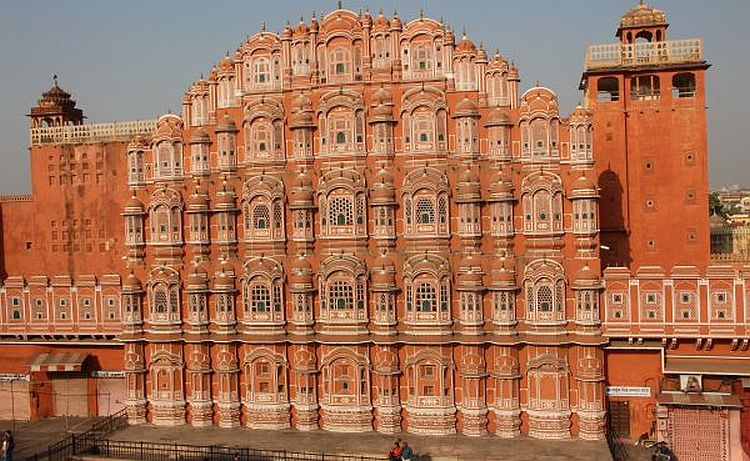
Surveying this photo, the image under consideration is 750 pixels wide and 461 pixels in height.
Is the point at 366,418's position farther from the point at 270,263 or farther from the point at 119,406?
the point at 119,406

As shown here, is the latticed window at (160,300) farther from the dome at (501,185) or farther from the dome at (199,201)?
the dome at (501,185)

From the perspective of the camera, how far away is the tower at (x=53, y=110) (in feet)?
150

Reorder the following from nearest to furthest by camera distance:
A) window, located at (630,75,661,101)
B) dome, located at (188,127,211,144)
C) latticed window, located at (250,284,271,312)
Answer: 1. latticed window, located at (250,284,271,312)
2. dome, located at (188,127,211,144)
3. window, located at (630,75,661,101)

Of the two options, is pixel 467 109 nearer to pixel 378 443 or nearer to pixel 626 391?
pixel 626 391

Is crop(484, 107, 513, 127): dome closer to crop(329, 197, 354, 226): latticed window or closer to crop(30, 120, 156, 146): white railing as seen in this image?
crop(329, 197, 354, 226): latticed window

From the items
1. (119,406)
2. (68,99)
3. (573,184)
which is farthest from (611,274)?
(68,99)

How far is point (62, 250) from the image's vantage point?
42.3 metres

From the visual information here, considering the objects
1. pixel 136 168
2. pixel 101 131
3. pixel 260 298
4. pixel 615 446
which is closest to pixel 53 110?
pixel 101 131

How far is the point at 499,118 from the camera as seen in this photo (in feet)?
103

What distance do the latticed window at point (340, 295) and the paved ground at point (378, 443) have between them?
5.45 metres

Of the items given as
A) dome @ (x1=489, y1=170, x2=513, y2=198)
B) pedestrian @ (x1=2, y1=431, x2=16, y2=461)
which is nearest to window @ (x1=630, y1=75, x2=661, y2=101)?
dome @ (x1=489, y1=170, x2=513, y2=198)

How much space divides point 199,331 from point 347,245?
7.77m

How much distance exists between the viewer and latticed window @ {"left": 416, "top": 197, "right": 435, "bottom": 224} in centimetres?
3159

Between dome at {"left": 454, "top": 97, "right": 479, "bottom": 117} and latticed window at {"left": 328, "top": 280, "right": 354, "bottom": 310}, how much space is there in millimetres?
8636
